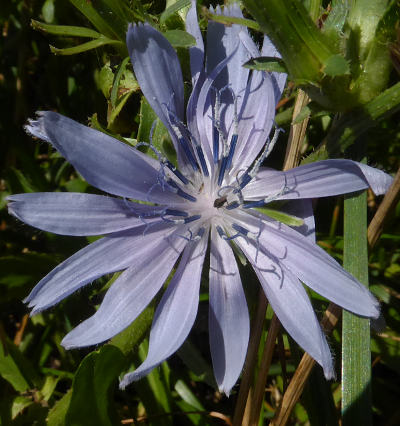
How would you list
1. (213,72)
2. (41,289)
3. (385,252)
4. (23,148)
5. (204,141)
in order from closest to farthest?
(41,289) → (213,72) → (204,141) → (385,252) → (23,148)

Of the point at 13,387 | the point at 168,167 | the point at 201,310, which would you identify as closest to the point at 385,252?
the point at 201,310

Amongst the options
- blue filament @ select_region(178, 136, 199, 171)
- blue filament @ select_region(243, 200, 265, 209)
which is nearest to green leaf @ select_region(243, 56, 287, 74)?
blue filament @ select_region(178, 136, 199, 171)

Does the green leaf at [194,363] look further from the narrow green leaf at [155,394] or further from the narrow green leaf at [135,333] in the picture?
the narrow green leaf at [135,333]

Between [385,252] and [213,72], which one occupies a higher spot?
[213,72]

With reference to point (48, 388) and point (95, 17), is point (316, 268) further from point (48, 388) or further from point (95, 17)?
point (48, 388)

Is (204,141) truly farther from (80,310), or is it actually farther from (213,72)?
(80,310)

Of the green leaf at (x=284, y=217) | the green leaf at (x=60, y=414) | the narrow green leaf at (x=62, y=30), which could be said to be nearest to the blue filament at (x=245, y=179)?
the green leaf at (x=284, y=217)

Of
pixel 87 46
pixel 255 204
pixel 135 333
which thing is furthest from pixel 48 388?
pixel 87 46
